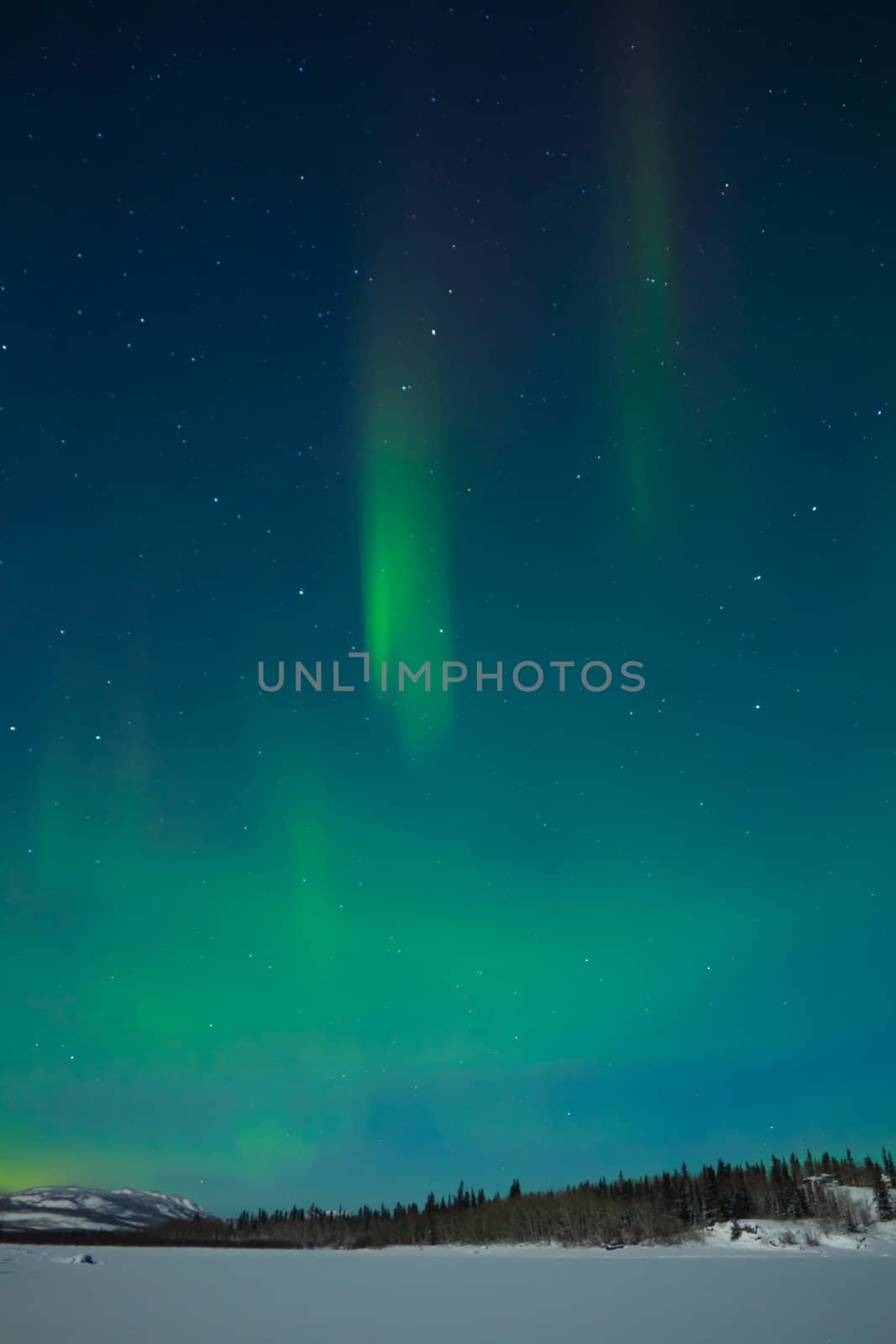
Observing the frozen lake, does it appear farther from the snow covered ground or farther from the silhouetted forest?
the silhouetted forest

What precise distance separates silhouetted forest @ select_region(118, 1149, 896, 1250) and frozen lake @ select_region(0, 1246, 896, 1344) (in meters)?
81.8

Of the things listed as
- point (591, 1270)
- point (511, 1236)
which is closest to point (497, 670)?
point (591, 1270)

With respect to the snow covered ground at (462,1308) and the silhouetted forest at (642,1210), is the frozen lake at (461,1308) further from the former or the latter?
the silhouetted forest at (642,1210)

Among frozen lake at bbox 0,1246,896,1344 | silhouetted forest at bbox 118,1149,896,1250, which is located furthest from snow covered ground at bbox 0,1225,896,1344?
silhouetted forest at bbox 118,1149,896,1250

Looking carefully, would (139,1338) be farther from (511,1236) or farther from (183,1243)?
(183,1243)

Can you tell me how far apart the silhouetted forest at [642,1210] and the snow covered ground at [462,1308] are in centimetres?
8011

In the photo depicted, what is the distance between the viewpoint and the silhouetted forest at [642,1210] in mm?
118250

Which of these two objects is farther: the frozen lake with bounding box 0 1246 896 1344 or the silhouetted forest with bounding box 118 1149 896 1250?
the silhouetted forest with bounding box 118 1149 896 1250

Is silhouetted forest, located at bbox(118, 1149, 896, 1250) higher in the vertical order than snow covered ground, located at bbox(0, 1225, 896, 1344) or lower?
lower

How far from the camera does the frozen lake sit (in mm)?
19562

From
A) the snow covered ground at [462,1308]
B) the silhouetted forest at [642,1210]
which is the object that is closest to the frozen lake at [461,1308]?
the snow covered ground at [462,1308]

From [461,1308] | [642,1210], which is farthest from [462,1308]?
[642,1210]

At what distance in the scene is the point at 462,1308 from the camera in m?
25.9

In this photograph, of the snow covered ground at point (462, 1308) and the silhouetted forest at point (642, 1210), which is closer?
the snow covered ground at point (462, 1308)
